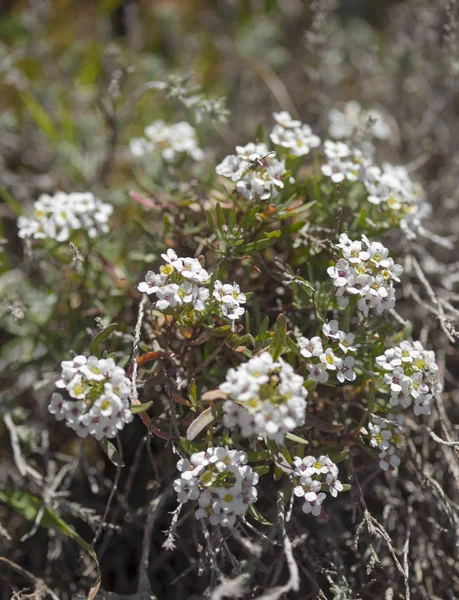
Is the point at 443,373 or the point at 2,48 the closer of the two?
the point at 443,373

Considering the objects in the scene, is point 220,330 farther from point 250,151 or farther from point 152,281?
point 250,151

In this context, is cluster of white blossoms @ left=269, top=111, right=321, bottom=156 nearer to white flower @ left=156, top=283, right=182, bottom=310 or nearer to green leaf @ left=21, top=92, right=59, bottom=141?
white flower @ left=156, top=283, right=182, bottom=310

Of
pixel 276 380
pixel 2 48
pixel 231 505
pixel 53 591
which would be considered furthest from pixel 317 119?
pixel 53 591

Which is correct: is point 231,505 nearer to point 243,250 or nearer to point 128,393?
point 128,393

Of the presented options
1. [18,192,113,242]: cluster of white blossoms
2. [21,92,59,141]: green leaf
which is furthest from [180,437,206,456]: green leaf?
[21,92,59,141]: green leaf

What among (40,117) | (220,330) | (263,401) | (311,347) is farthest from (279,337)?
(40,117)

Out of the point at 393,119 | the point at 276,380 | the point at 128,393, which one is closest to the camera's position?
the point at 276,380

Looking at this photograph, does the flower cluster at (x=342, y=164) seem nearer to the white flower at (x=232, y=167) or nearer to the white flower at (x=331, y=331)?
the white flower at (x=232, y=167)
